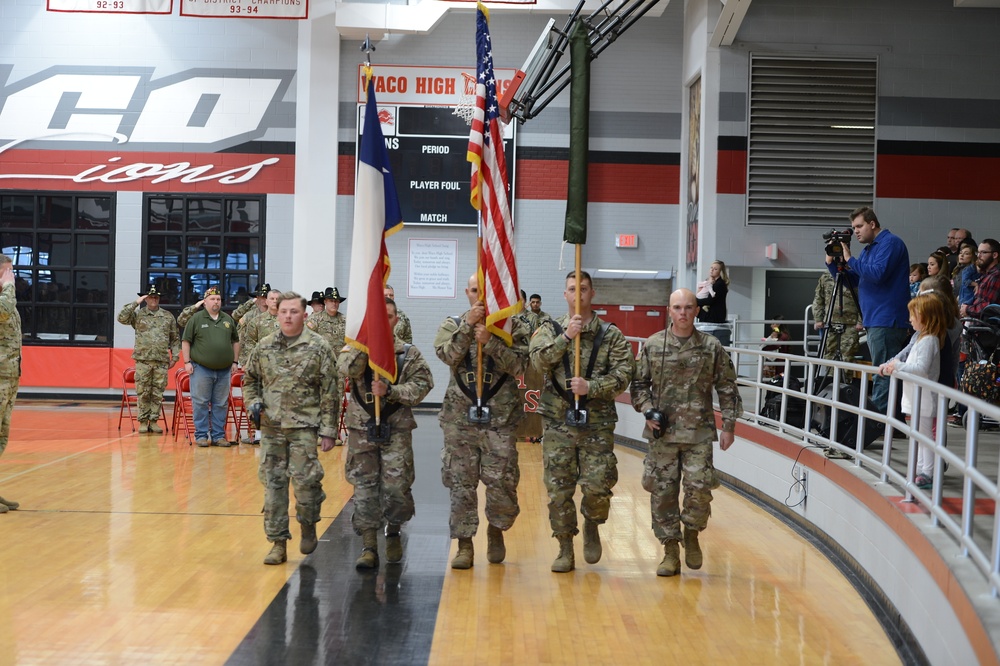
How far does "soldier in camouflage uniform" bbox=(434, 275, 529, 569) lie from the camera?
6418 mm

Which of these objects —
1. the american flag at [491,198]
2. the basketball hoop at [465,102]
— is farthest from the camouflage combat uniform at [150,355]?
the american flag at [491,198]

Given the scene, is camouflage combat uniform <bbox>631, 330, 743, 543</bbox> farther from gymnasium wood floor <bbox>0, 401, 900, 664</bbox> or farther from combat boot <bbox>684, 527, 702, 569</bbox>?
gymnasium wood floor <bbox>0, 401, 900, 664</bbox>

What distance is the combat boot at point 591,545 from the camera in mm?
6598

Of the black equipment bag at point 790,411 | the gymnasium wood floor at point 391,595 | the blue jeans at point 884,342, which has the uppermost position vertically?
the blue jeans at point 884,342

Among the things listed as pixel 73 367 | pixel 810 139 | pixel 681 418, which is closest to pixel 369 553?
pixel 681 418

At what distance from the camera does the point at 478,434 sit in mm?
6484

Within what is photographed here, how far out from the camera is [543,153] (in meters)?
17.7

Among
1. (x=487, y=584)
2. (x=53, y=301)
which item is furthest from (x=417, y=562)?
(x=53, y=301)

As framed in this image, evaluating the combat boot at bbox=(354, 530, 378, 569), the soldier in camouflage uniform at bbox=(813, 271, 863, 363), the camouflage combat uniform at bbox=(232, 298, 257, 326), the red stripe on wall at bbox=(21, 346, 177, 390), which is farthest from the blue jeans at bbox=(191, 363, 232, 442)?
the soldier in camouflage uniform at bbox=(813, 271, 863, 363)

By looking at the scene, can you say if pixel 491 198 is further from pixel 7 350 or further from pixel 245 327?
pixel 245 327

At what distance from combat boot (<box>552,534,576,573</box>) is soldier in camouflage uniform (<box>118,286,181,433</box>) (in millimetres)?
8627

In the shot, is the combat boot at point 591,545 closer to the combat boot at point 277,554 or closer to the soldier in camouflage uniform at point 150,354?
the combat boot at point 277,554

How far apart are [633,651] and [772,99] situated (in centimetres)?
1196

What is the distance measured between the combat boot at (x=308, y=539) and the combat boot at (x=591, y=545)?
181 cm
